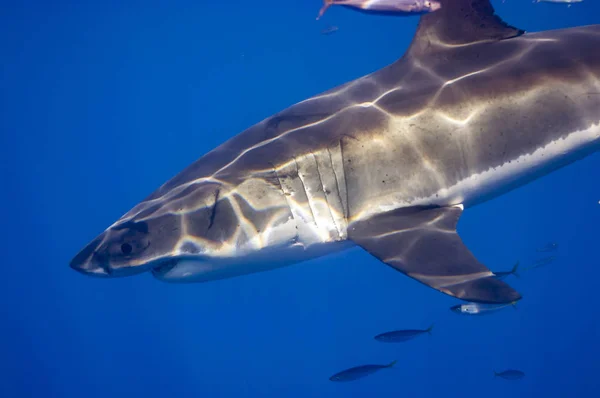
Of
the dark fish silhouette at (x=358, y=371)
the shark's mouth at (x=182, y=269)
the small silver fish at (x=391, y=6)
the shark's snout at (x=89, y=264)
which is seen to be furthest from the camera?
the dark fish silhouette at (x=358, y=371)

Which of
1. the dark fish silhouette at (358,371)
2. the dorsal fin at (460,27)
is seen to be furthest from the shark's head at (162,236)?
the dark fish silhouette at (358,371)

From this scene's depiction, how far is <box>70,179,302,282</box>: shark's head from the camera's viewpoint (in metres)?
3.00

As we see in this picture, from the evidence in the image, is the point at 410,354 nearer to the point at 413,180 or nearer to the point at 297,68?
the point at 413,180

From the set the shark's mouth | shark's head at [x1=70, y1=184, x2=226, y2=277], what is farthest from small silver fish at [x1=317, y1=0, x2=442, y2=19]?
the shark's mouth

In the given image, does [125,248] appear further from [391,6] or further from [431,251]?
[391,6]

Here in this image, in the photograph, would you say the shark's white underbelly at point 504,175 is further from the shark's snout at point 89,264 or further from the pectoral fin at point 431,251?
the shark's snout at point 89,264

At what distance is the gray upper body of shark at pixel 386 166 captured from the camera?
3170mm

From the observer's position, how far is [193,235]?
10.3 ft

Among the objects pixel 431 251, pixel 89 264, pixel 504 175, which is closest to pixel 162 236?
pixel 89 264

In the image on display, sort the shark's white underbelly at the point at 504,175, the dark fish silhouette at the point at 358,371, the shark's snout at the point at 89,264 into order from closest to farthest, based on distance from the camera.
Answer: the shark's snout at the point at 89,264 < the shark's white underbelly at the point at 504,175 < the dark fish silhouette at the point at 358,371

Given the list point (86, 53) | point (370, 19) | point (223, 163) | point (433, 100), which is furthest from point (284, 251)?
point (370, 19)

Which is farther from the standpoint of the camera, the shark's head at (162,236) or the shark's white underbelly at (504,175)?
the shark's white underbelly at (504,175)

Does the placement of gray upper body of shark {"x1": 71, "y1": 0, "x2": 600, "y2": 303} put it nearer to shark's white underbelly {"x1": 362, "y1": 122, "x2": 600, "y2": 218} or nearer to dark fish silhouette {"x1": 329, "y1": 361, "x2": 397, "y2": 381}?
shark's white underbelly {"x1": 362, "y1": 122, "x2": 600, "y2": 218}

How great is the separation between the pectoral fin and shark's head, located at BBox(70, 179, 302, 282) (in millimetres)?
745
